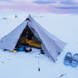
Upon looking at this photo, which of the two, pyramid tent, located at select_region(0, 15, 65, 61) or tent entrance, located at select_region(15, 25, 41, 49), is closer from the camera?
pyramid tent, located at select_region(0, 15, 65, 61)

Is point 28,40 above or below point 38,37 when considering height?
below

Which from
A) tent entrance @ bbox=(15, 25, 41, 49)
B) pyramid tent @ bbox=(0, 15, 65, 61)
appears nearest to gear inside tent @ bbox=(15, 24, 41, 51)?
tent entrance @ bbox=(15, 25, 41, 49)

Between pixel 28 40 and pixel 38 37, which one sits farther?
pixel 28 40

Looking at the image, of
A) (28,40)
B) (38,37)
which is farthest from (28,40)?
(38,37)

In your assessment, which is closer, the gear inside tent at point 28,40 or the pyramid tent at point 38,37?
the pyramid tent at point 38,37

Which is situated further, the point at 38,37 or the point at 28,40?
the point at 28,40

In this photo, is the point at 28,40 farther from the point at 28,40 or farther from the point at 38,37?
the point at 38,37

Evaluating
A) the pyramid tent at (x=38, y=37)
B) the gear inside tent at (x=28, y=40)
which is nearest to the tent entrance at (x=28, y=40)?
the gear inside tent at (x=28, y=40)

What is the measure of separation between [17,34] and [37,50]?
39.7 inches

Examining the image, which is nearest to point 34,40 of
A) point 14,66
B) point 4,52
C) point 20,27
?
point 20,27

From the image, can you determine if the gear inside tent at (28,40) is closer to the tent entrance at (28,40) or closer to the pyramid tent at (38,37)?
the tent entrance at (28,40)

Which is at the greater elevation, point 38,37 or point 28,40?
point 38,37

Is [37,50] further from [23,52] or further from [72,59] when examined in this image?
[72,59]

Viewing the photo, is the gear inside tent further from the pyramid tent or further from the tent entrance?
the pyramid tent
